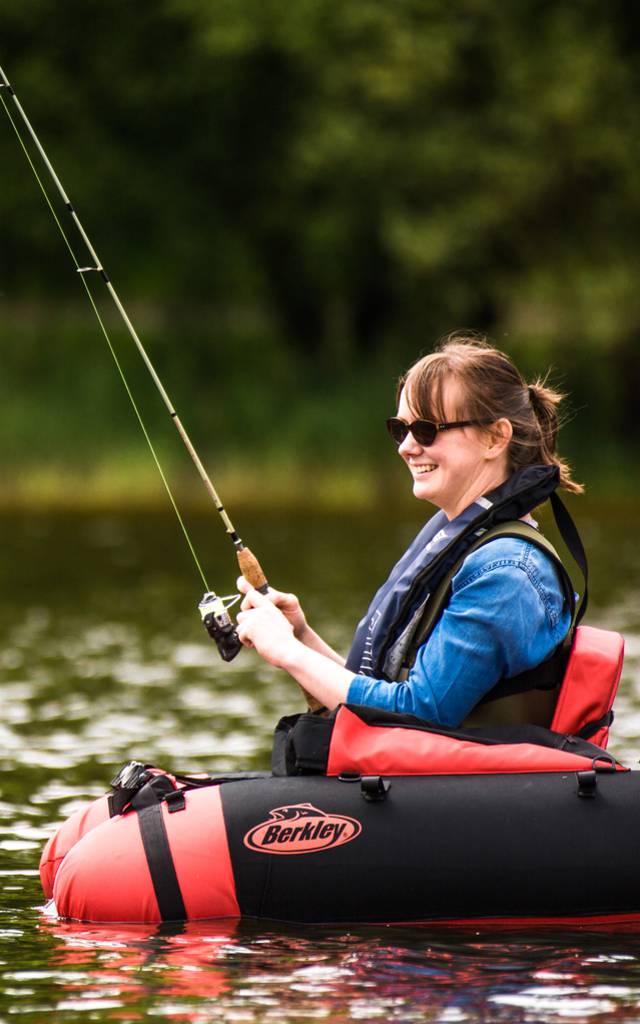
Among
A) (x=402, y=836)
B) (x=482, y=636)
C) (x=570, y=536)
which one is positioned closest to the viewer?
(x=482, y=636)

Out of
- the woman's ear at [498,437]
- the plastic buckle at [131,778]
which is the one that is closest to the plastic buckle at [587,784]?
the woman's ear at [498,437]

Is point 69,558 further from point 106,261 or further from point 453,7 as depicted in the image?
point 106,261

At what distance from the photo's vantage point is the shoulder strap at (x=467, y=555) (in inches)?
217

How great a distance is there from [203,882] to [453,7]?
24.6 meters

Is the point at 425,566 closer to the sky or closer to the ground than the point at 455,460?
closer to the ground

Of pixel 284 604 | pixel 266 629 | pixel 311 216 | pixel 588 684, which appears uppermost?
pixel 311 216

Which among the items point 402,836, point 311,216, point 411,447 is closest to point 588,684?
point 402,836

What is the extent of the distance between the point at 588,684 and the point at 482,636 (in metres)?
0.42

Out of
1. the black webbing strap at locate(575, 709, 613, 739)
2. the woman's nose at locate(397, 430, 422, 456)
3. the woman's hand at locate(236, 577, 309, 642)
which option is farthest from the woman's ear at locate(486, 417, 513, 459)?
the black webbing strap at locate(575, 709, 613, 739)

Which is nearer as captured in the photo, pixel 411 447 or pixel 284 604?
pixel 411 447

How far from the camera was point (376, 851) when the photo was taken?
215 inches

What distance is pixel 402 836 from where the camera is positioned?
17.9 ft

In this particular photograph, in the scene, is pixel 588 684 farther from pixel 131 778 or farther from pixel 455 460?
pixel 131 778

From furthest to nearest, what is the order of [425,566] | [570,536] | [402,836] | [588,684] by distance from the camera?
[570,536]
[425,566]
[588,684]
[402,836]
